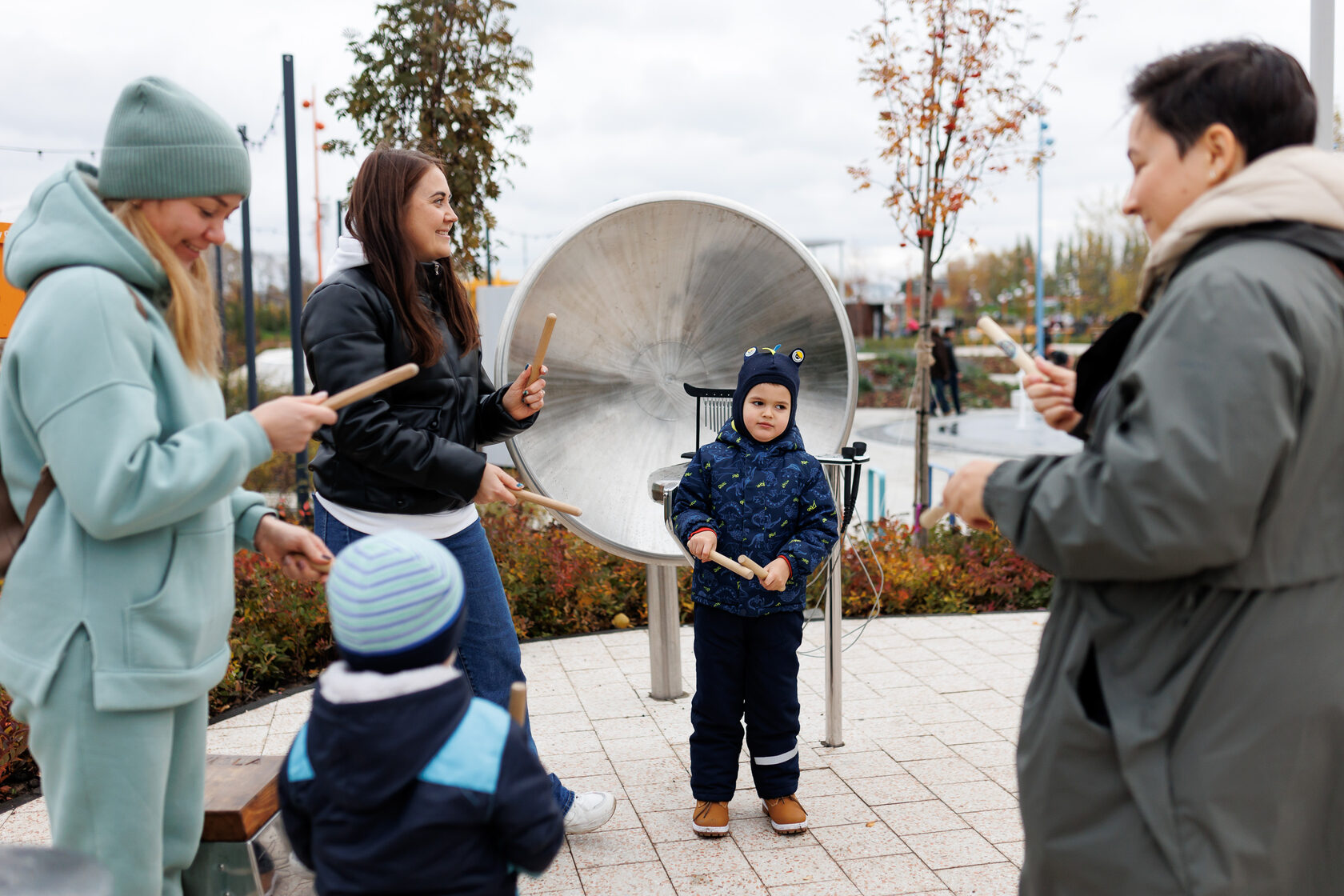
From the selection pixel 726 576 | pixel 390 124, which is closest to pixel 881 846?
pixel 726 576

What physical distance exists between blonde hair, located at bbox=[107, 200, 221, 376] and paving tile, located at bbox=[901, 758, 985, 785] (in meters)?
2.52

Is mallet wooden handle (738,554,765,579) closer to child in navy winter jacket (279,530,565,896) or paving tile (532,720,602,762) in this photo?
paving tile (532,720,602,762)

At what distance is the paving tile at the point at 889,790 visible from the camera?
3.19 metres

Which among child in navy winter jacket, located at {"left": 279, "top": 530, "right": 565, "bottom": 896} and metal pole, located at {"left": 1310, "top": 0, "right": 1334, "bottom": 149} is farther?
metal pole, located at {"left": 1310, "top": 0, "right": 1334, "bottom": 149}

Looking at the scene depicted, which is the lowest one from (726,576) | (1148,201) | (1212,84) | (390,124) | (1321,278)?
(726,576)

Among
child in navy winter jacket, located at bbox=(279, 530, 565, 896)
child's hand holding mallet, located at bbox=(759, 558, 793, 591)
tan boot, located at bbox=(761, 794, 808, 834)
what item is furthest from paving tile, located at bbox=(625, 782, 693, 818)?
child in navy winter jacket, located at bbox=(279, 530, 565, 896)

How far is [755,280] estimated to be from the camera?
12.5ft

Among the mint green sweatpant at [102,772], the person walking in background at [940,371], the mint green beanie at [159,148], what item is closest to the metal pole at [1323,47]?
the mint green beanie at [159,148]

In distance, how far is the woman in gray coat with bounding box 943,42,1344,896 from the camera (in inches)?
52.0

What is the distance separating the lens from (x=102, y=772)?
1608 mm

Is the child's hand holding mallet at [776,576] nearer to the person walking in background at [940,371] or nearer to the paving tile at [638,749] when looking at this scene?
the paving tile at [638,749]

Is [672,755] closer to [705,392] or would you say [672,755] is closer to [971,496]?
[705,392]

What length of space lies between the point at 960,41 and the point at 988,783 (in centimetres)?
466

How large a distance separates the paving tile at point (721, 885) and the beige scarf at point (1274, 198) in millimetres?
1926
